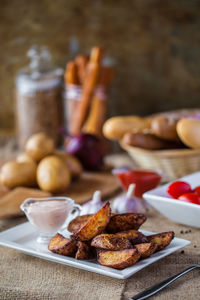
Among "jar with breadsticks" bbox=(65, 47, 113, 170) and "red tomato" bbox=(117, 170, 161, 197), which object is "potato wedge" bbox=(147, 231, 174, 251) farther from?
"jar with breadsticks" bbox=(65, 47, 113, 170)

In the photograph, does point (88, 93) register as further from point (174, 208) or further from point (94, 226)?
point (94, 226)

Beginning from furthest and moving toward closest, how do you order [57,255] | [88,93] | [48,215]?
[88,93] < [48,215] < [57,255]

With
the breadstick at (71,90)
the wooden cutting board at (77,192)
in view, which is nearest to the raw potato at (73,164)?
the wooden cutting board at (77,192)

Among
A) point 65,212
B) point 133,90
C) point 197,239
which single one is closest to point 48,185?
point 65,212

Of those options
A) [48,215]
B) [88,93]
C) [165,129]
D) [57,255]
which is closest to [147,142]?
[165,129]

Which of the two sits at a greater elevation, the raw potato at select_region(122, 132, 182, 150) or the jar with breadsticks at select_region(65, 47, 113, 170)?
the jar with breadsticks at select_region(65, 47, 113, 170)

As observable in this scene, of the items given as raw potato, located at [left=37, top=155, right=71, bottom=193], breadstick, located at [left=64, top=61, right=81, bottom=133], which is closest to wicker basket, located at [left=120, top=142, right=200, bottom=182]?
raw potato, located at [left=37, top=155, right=71, bottom=193]
